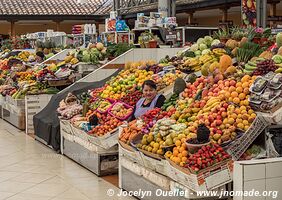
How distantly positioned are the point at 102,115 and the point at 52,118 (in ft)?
6.12

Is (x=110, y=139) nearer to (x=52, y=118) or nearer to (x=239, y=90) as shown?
(x=239, y=90)

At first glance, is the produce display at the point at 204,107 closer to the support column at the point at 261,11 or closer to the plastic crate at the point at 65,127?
the plastic crate at the point at 65,127

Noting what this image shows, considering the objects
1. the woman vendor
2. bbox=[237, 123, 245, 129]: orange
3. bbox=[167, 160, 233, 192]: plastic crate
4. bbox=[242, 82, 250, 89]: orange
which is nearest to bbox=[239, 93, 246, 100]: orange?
bbox=[242, 82, 250, 89]: orange

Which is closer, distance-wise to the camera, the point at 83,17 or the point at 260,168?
the point at 260,168

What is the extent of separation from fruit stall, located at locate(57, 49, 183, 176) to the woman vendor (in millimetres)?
248

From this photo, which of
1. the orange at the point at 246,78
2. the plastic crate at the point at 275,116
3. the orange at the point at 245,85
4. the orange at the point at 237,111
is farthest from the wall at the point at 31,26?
the plastic crate at the point at 275,116

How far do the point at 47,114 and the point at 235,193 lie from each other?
202 inches

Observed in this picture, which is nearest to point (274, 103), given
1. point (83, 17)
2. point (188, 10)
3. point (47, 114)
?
point (47, 114)

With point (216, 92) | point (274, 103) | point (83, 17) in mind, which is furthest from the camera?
point (83, 17)

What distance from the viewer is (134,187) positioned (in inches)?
210

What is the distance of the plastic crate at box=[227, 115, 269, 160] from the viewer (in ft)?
14.3

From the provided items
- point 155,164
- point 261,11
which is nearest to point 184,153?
point 155,164

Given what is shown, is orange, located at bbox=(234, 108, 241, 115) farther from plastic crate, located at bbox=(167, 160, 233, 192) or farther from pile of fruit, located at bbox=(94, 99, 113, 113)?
pile of fruit, located at bbox=(94, 99, 113, 113)

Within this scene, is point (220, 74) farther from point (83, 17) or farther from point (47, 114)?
point (83, 17)
